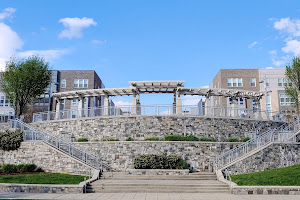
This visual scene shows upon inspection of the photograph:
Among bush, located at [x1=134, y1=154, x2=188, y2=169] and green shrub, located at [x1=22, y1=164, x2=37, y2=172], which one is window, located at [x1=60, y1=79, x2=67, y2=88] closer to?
green shrub, located at [x1=22, y1=164, x2=37, y2=172]

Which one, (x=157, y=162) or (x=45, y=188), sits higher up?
(x=157, y=162)

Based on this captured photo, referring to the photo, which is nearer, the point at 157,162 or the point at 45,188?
the point at 45,188

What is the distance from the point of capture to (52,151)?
21.3 meters

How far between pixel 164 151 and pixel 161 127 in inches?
105

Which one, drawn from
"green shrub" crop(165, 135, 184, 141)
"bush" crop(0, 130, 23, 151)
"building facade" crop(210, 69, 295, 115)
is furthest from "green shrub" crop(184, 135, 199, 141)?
"building facade" crop(210, 69, 295, 115)

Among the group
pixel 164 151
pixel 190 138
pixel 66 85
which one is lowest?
pixel 164 151

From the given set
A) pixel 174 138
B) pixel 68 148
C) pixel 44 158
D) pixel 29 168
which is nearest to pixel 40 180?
pixel 68 148

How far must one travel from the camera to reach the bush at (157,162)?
2036 centimetres

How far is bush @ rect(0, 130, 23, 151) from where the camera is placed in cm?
2309

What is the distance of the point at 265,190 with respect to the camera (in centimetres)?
1443

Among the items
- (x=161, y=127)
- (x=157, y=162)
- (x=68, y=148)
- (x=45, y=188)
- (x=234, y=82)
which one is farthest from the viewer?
(x=234, y=82)

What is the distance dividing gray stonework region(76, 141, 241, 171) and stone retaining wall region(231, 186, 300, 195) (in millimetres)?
7425

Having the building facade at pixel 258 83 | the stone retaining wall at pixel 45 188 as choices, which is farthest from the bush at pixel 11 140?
the building facade at pixel 258 83

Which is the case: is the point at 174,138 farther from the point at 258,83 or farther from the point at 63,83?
the point at 63,83
